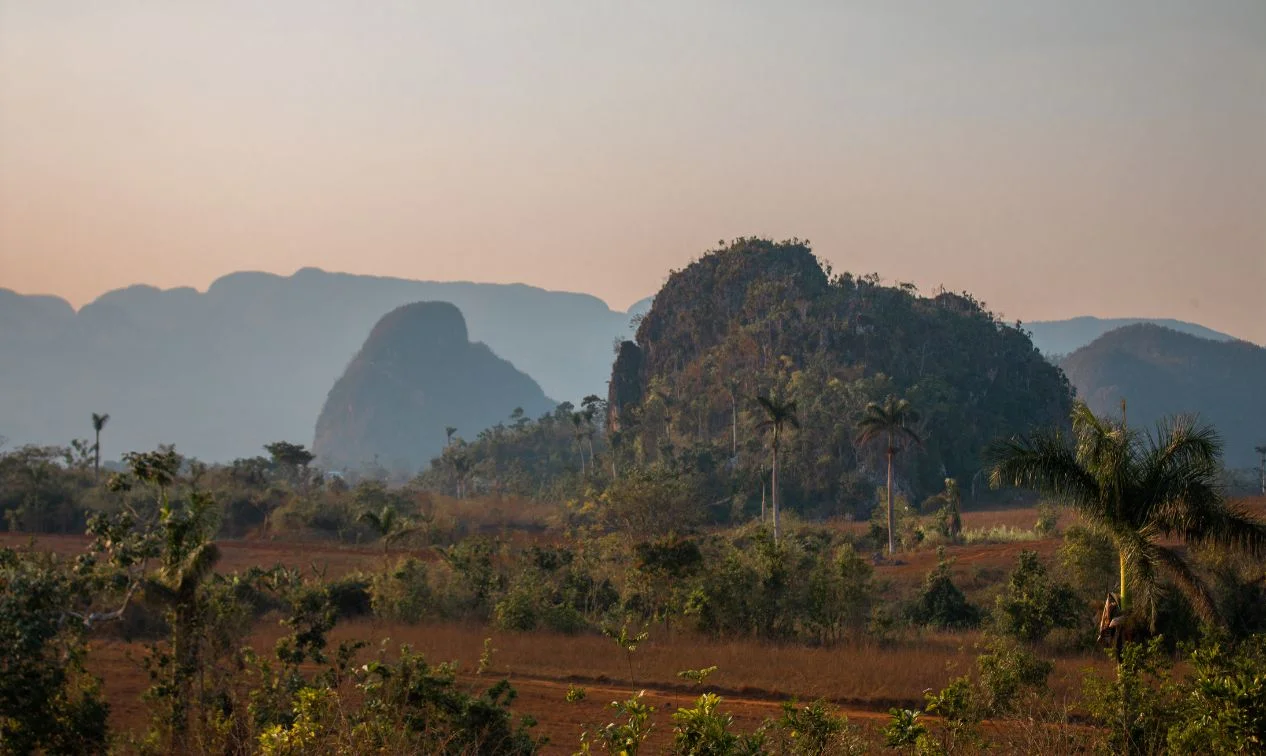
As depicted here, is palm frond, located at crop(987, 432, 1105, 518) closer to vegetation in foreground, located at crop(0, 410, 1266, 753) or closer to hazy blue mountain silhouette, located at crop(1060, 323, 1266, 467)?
vegetation in foreground, located at crop(0, 410, 1266, 753)

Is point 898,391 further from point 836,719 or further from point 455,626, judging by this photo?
point 836,719

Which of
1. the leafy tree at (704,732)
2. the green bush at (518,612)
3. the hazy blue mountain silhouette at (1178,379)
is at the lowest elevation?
the green bush at (518,612)

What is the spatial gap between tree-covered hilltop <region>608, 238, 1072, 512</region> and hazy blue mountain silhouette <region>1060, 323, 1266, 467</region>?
62000 mm

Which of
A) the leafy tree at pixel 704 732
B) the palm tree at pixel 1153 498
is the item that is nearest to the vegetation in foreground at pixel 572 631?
the leafy tree at pixel 704 732

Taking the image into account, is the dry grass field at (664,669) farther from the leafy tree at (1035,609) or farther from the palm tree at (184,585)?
the palm tree at (184,585)

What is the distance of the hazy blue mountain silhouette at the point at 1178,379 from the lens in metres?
129

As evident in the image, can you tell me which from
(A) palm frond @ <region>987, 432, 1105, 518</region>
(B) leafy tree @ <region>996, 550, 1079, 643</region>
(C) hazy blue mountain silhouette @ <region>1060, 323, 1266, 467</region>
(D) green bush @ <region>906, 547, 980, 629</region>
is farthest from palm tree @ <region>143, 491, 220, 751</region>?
(C) hazy blue mountain silhouette @ <region>1060, 323, 1266, 467</region>

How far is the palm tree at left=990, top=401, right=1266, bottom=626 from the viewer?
41.3 feet

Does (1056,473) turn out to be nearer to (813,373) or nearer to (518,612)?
(518,612)

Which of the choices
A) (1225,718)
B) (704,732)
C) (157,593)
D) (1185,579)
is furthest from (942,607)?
(704,732)

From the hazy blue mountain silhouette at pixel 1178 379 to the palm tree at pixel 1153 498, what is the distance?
126m

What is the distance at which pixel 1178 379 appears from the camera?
5551 inches

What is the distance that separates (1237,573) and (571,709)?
14355 millimetres

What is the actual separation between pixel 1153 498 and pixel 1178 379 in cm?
14810
